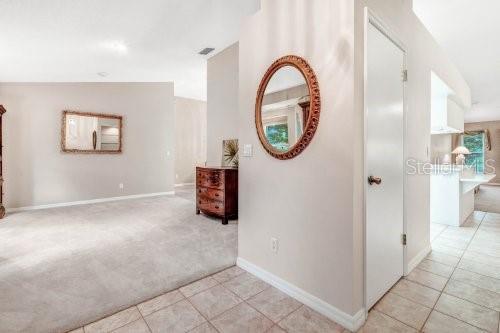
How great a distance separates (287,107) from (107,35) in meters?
2.84

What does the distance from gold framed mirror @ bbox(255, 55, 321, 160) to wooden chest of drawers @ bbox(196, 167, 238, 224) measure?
1722 millimetres

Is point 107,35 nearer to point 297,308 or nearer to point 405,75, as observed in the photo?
point 405,75

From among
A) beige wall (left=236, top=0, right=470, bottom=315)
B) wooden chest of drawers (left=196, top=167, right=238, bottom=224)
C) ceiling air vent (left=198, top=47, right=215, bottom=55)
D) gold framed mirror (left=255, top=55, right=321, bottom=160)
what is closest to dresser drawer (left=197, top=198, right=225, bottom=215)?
wooden chest of drawers (left=196, top=167, right=238, bottom=224)

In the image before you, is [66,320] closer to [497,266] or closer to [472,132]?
[497,266]

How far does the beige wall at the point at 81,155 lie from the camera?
4.59m

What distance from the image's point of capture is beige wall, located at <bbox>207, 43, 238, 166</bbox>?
4.45 metres

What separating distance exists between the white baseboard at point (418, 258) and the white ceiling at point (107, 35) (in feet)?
10.7

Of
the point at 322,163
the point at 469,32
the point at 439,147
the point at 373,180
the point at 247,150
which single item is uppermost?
the point at 469,32

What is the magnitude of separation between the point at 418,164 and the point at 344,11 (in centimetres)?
176

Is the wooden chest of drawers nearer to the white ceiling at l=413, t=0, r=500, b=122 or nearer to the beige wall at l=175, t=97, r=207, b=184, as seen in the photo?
the white ceiling at l=413, t=0, r=500, b=122

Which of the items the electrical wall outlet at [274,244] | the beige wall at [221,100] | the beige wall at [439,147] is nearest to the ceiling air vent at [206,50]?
the beige wall at [221,100]

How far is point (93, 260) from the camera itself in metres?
2.48

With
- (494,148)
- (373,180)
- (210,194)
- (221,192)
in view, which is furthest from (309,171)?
(494,148)

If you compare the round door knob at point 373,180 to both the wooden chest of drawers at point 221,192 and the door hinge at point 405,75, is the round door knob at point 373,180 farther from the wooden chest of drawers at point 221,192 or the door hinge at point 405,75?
the wooden chest of drawers at point 221,192
